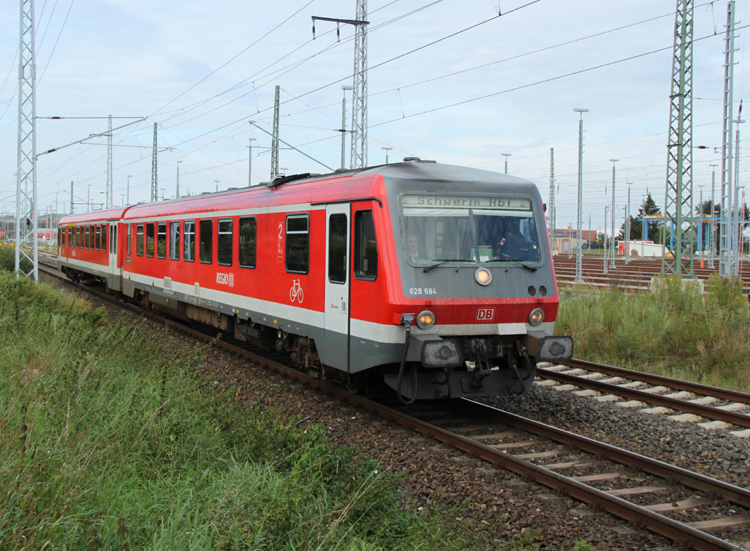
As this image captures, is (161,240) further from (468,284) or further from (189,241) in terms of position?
(468,284)

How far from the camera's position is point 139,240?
17.1 meters

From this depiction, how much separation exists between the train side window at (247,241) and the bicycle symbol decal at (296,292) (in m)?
1.60

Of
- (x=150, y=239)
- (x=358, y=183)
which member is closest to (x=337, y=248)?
(x=358, y=183)

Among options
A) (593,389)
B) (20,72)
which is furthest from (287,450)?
(20,72)

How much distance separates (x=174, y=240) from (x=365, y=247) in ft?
27.2

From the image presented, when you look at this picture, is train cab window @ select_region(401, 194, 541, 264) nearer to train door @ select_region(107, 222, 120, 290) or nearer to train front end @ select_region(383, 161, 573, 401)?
train front end @ select_region(383, 161, 573, 401)


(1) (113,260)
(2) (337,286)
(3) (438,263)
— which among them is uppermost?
(3) (438,263)

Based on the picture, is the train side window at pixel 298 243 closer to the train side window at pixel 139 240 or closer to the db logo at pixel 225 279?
the db logo at pixel 225 279

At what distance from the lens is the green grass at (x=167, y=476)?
366 centimetres

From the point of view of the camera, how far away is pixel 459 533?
4543 millimetres

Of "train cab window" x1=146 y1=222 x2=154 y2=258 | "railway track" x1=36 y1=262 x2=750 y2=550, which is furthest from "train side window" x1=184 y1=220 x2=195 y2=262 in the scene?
"railway track" x1=36 y1=262 x2=750 y2=550

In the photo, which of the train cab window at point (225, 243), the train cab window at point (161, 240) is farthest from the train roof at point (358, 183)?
the train cab window at point (161, 240)

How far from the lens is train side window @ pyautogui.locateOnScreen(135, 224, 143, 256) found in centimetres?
1689

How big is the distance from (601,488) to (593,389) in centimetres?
376
